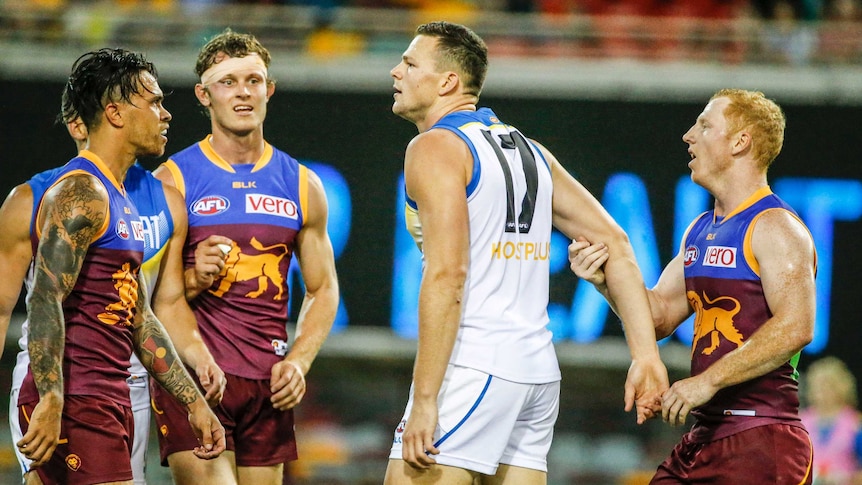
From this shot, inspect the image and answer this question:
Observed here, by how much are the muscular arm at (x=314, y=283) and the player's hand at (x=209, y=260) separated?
0.50 metres

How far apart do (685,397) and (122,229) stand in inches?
94.0

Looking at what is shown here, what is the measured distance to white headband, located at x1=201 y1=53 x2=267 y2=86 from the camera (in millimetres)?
5586

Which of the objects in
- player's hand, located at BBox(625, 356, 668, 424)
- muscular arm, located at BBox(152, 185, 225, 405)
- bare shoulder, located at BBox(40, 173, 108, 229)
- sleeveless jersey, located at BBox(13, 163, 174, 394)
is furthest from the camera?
muscular arm, located at BBox(152, 185, 225, 405)

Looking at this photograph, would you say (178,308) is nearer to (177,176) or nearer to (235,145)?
(177,176)

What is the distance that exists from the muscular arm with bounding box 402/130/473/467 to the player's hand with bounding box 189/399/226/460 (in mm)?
1008

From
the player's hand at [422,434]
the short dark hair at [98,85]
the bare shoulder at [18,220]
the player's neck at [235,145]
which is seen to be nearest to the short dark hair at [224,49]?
the player's neck at [235,145]

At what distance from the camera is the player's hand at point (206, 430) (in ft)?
15.5

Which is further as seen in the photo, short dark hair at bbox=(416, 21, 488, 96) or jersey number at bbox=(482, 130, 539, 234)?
short dark hair at bbox=(416, 21, 488, 96)

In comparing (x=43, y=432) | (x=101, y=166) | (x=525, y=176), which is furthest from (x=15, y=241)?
(x=525, y=176)

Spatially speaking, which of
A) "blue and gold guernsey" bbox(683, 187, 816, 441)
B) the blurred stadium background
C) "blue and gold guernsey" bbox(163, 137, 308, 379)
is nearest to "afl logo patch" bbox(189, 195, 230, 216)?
"blue and gold guernsey" bbox(163, 137, 308, 379)

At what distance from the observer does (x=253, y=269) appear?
5.47m

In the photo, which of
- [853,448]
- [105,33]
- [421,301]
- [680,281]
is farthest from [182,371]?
[105,33]

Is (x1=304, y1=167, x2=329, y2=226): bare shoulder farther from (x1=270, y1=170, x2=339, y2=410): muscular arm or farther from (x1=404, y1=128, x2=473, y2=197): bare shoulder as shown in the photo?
(x1=404, y1=128, x2=473, y2=197): bare shoulder

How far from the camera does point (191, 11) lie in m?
11.0
